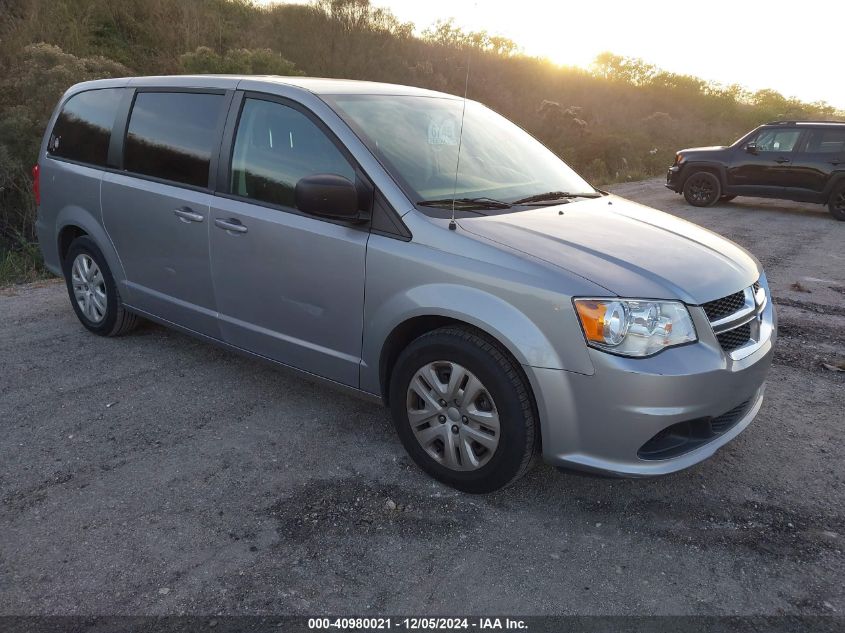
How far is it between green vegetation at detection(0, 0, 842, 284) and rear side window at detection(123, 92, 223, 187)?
63.4 inches

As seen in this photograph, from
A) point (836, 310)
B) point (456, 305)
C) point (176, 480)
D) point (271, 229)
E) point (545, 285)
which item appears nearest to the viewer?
point (545, 285)

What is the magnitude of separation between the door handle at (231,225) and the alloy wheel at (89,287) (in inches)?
60.8

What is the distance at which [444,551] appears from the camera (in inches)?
108

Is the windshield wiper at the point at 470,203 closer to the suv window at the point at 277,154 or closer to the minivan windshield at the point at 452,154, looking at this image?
the minivan windshield at the point at 452,154

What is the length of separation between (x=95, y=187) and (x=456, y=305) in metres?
3.05

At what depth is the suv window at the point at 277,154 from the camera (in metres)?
3.41

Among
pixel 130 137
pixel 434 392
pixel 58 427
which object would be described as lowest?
pixel 58 427

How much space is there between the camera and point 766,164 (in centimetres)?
1262

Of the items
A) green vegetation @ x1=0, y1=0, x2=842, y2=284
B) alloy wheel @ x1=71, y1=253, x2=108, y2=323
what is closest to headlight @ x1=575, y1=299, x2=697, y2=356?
green vegetation @ x1=0, y1=0, x2=842, y2=284

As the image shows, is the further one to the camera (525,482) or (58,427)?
(58,427)

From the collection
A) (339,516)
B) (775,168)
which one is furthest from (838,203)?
(339,516)

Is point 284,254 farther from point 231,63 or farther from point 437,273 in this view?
point 231,63

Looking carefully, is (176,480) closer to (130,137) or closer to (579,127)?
(130,137)

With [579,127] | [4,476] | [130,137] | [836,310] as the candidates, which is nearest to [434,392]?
[4,476]
